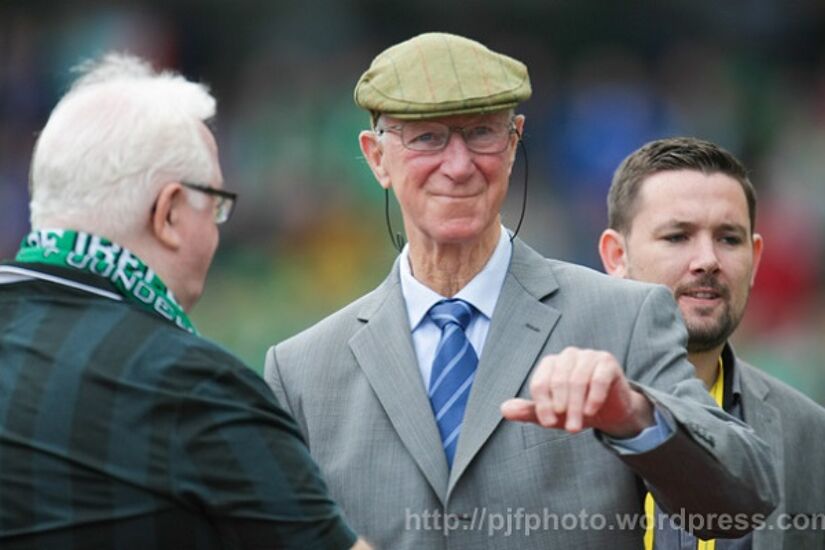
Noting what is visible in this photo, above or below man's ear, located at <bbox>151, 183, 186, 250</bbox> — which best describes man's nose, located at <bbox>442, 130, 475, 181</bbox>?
above

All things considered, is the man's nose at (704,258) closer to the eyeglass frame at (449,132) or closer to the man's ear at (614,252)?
the man's ear at (614,252)

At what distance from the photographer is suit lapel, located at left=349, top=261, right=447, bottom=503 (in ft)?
12.1

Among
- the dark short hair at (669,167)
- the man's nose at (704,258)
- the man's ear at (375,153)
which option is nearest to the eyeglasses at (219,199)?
the man's ear at (375,153)

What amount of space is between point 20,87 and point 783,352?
5817 mm

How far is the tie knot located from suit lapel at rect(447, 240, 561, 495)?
0.29 feet

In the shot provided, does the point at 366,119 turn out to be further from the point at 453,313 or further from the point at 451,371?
the point at 451,371

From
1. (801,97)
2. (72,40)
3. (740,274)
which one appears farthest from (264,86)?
(740,274)

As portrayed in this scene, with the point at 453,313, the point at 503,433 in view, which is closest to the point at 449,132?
the point at 453,313

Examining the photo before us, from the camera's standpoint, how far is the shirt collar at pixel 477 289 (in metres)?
3.90

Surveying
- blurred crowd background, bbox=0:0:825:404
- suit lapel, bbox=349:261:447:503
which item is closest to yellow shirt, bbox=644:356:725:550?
suit lapel, bbox=349:261:447:503

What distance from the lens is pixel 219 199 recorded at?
10.3ft

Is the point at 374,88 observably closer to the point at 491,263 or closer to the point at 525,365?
the point at 491,263

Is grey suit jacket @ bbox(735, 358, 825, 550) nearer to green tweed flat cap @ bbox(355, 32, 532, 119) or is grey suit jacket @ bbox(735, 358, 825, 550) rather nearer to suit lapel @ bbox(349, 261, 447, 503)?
suit lapel @ bbox(349, 261, 447, 503)

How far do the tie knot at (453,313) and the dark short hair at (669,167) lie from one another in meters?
0.96
